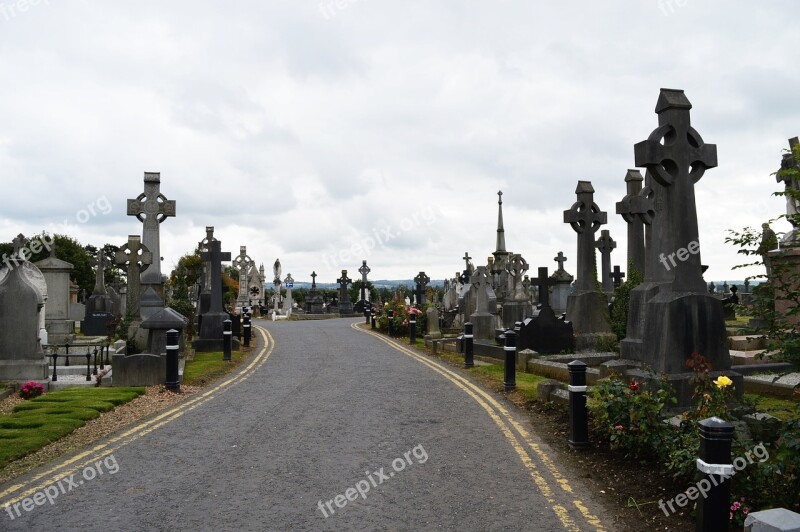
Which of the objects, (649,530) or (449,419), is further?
(449,419)

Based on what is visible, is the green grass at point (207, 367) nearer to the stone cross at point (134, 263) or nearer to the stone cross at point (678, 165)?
the stone cross at point (134, 263)

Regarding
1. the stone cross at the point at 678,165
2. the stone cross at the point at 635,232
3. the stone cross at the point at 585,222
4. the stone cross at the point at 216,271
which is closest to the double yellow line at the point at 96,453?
the stone cross at the point at 678,165

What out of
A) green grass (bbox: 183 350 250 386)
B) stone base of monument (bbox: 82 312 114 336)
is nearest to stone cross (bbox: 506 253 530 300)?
green grass (bbox: 183 350 250 386)

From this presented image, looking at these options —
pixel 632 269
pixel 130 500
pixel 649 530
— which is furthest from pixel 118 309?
pixel 649 530

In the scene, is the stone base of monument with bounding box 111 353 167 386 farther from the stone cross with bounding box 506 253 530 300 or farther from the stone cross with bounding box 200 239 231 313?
the stone cross with bounding box 506 253 530 300

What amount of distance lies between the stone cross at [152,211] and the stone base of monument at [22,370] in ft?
28.1

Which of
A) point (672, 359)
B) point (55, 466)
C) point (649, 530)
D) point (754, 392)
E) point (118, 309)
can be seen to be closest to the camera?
point (649, 530)

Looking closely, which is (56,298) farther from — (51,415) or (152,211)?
(51,415)

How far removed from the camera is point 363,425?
946 cm

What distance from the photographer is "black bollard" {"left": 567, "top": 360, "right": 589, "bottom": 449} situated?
8.09m

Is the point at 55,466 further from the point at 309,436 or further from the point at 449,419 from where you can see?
the point at 449,419

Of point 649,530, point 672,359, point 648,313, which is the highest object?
point 648,313

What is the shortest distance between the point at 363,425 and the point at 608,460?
355 cm

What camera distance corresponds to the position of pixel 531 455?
25.6ft
